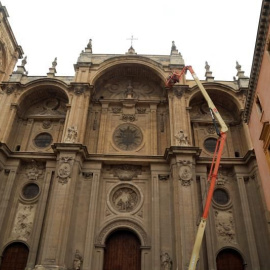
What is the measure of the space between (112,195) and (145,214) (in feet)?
8.87

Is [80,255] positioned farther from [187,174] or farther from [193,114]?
[193,114]

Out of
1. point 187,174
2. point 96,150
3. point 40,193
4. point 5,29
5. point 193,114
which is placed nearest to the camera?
point 187,174

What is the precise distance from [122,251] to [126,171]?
5497 millimetres

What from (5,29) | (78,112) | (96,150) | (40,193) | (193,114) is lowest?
(40,193)

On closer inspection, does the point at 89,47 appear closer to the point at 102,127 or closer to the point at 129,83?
the point at 129,83

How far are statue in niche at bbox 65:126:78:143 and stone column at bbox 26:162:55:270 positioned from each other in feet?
7.32

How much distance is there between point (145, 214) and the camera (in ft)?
62.6

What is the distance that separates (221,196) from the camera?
20078 millimetres

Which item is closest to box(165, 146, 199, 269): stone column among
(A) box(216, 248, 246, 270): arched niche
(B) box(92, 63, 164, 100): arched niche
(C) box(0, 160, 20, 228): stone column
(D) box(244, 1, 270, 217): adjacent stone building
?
(A) box(216, 248, 246, 270): arched niche

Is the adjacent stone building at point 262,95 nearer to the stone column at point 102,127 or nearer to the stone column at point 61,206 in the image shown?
the stone column at point 102,127

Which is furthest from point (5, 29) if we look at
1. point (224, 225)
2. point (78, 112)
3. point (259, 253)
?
point (259, 253)

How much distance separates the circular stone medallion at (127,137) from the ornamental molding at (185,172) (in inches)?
179

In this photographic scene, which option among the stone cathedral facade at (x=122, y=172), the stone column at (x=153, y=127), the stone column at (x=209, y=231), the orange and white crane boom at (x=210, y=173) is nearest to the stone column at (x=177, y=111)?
the stone cathedral facade at (x=122, y=172)

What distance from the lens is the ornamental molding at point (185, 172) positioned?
1823cm
